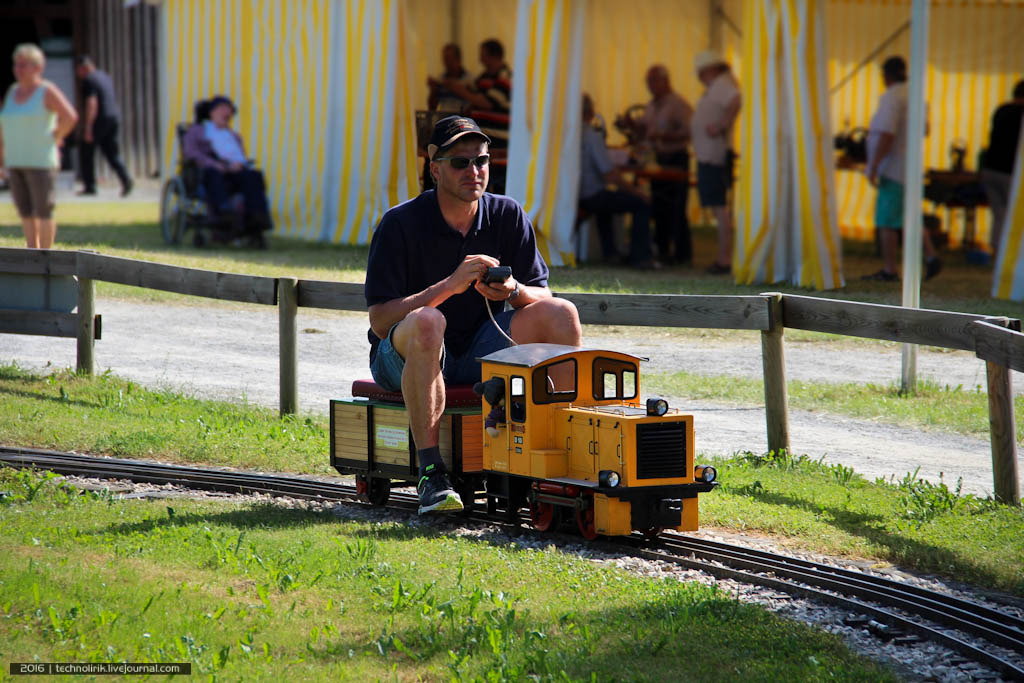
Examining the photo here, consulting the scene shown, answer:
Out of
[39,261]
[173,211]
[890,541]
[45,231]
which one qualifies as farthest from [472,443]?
[173,211]

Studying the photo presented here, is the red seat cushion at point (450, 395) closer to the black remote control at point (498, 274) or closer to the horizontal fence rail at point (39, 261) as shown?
the black remote control at point (498, 274)

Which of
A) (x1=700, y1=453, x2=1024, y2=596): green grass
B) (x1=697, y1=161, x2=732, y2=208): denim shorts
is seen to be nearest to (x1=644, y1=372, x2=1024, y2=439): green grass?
(x1=700, y1=453, x2=1024, y2=596): green grass

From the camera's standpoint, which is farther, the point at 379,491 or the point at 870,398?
the point at 870,398

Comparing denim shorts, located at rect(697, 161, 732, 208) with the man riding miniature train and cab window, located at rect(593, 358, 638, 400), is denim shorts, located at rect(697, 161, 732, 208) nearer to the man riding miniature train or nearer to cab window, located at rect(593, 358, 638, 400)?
the man riding miniature train

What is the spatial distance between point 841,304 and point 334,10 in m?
11.3

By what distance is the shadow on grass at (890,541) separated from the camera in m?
5.70

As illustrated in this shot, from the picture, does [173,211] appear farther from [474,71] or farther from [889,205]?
[889,205]

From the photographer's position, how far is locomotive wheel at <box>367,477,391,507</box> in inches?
265

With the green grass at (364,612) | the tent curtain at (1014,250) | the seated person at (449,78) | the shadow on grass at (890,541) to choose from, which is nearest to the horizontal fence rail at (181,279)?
the green grass at (364,612)

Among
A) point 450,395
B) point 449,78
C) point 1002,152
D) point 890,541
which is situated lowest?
point 890,541

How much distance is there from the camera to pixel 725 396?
9945 mm

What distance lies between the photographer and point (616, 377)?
618 centimetres

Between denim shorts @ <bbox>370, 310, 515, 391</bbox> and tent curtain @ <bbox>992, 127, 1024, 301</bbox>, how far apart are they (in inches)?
322

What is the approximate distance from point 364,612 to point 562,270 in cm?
1065
